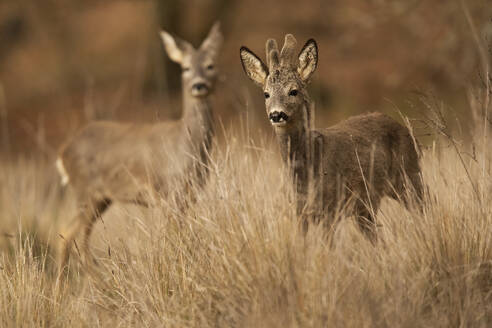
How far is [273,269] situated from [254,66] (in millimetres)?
1563

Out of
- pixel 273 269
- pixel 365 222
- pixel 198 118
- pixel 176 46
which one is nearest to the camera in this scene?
pixel 273 269

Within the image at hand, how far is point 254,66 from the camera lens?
16.5ft

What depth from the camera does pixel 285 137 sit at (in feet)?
16.1

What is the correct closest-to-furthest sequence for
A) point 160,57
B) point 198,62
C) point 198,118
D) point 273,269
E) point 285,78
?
point 273,269
point 285,78
point 198,118
point 198,62
point 160,57

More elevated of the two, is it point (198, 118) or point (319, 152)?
point (198, 118)

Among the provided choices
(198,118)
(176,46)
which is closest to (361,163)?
(198,118)

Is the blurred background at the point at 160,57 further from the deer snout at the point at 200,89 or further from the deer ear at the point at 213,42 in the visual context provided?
the deer snout at the point at 200,89

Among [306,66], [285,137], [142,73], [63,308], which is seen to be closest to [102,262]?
[63,308]

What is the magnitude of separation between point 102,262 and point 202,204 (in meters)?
0.87

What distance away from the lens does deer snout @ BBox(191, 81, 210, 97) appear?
25.2 ft

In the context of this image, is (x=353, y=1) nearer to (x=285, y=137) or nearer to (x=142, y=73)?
(x=142, y=73)

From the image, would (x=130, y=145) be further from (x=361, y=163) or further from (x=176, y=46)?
(x=361, y=163)

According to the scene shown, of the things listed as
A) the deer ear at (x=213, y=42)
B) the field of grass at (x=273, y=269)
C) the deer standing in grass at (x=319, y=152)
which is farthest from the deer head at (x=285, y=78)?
the deer ear at (x=213, y=42)

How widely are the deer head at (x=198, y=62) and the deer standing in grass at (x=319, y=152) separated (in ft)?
8.89
